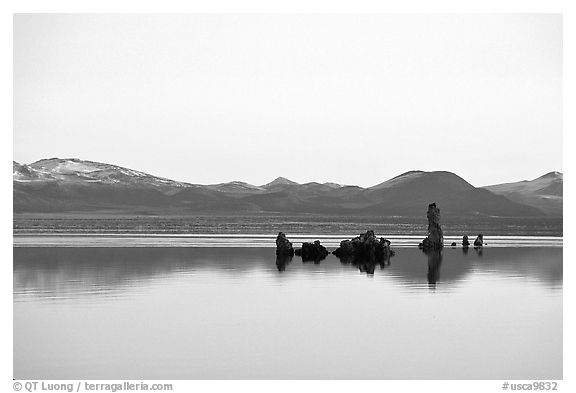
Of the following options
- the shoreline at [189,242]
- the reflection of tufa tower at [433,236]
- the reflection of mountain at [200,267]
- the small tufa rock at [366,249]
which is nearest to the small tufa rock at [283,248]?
the reflection of mountain at [200,267]

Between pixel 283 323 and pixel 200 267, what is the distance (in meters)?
14.9

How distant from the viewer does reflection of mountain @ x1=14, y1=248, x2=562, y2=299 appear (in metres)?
27.9

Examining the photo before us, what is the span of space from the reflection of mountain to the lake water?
0.13m

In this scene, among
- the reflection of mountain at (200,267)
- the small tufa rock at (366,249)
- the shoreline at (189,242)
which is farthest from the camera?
the shoreline at (189,242)

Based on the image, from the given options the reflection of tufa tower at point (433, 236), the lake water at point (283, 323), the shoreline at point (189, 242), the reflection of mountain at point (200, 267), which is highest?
the reflection of tufa tower at point (433, 236)

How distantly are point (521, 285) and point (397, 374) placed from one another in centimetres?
1361

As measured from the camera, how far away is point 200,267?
1373 inches

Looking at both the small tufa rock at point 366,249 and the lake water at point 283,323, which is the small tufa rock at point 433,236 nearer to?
the small tufa rock at point 366,249

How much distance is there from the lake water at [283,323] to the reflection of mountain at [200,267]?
126 mm

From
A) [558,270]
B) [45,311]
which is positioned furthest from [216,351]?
[558,270]

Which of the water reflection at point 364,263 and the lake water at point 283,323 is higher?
the water reflection at point 364,263

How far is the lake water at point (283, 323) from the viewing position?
52.6ft

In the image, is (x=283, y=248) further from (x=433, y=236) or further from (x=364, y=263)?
(x=433, y=236)
